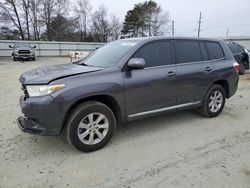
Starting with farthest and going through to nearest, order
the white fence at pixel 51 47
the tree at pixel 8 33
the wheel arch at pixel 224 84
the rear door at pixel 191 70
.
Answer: the tree at pixel 8 33
the white fence at pixel 51 47
the wheel arch at pixel 224 84
the rear door at pixel 191 70

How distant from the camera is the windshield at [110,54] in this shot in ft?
14.1

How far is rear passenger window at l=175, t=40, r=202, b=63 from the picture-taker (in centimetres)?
487

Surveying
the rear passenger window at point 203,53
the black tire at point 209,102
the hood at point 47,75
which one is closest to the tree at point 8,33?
the hood at point 47,75

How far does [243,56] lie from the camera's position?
1223 centimetres

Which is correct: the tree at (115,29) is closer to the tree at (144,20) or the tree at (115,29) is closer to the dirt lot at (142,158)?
the tree at (144,20)

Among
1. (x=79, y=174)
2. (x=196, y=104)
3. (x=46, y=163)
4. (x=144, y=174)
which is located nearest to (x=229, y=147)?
(x=196, y=104)

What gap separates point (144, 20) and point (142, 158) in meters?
54.6

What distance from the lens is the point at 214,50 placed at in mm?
5555

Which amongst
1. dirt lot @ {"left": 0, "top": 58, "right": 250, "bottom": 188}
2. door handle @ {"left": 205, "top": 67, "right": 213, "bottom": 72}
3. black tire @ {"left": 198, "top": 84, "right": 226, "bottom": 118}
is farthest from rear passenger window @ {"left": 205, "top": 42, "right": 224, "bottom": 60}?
dirt lot @ {"left": 0, "top": 58, "right": 250, "bottom": 188}

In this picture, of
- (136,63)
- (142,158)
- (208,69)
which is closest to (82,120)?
(142,158)

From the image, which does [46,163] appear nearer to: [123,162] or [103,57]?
[123,162]

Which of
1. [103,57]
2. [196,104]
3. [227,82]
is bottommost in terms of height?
[196,104]

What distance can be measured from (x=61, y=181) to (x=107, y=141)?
1.09 m

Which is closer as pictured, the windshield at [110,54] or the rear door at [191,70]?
the windshield at [110,54]
